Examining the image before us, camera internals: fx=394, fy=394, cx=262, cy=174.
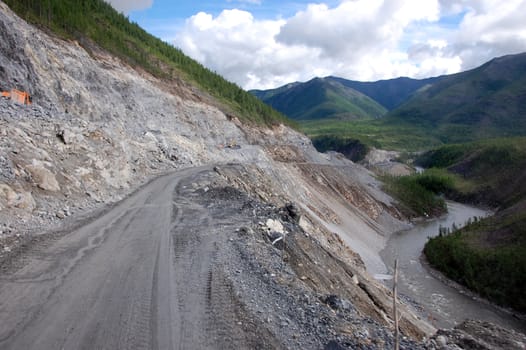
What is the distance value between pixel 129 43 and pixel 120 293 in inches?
2355

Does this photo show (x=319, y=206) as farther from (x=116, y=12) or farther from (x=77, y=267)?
(x=116, y=12)

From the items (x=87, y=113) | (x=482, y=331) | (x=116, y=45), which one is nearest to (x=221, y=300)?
(x=482, y=331)

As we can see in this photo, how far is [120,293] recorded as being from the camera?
1007 centimetres

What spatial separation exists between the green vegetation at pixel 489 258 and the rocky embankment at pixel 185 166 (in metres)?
7.08

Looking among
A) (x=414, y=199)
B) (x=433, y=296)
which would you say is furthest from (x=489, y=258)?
(x=414, y=199)

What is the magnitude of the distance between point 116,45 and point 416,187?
200 feet

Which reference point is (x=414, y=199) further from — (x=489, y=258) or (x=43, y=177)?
(x=43, y=177)

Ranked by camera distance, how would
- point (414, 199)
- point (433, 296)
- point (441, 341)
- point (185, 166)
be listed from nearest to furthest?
point (441, 341)
point (433, 296)
point (185, 166)
point (414, 199)

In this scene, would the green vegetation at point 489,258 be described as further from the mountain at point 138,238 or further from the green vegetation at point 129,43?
the green vegetation at point 129,43

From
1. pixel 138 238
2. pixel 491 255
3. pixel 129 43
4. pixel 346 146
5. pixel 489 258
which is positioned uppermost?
pixel 129 43

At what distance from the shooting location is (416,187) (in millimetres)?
80062

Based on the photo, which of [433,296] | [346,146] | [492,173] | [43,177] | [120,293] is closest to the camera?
[120,293]

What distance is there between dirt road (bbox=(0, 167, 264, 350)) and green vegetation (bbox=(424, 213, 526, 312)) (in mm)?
25730

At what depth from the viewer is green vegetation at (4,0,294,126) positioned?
149 ft
